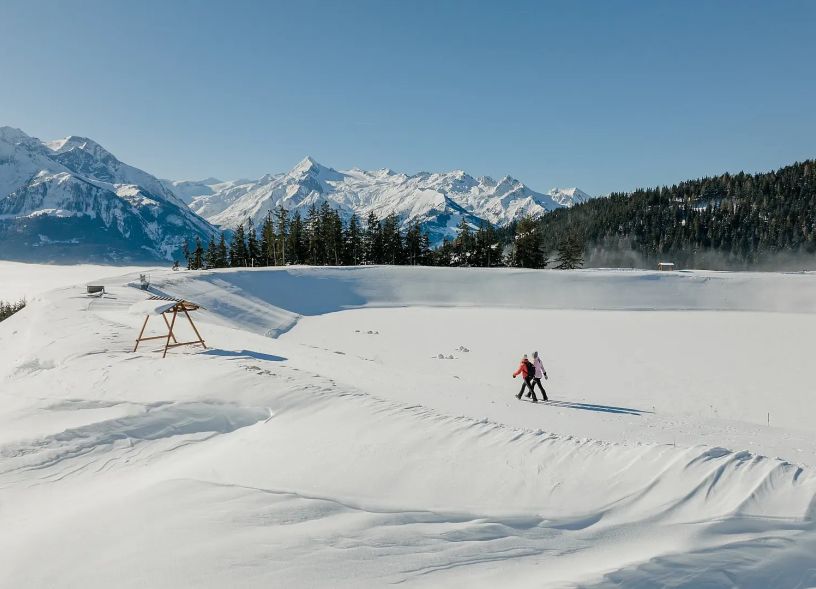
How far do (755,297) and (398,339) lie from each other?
38.8m

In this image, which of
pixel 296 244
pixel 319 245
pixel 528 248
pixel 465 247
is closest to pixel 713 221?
pixel 528 248

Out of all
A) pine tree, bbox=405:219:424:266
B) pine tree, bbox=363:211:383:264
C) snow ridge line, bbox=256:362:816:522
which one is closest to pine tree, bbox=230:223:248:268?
pine tree, bbox=363:211:383:264

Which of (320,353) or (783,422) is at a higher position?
(320,353)

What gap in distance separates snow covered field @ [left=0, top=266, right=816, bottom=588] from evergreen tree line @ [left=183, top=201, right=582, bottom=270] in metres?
49.6

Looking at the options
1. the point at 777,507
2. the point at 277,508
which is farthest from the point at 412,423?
the point at 777,507

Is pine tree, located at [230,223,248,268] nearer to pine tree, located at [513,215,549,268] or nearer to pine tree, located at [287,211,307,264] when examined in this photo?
pine tree, located at [287,211,307,264]

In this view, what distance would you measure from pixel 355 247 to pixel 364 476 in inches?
2552

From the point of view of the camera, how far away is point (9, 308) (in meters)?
47.1

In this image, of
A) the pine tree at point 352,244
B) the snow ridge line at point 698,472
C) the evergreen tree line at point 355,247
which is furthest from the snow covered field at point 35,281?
the snow ridge line at point 698,472

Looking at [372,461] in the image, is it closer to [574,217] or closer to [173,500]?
[173,500]

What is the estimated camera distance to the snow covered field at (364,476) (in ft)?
16.0

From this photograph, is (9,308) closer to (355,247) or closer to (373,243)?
(355,247)

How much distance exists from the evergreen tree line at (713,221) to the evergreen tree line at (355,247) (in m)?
43.3

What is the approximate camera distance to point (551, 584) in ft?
15.0
